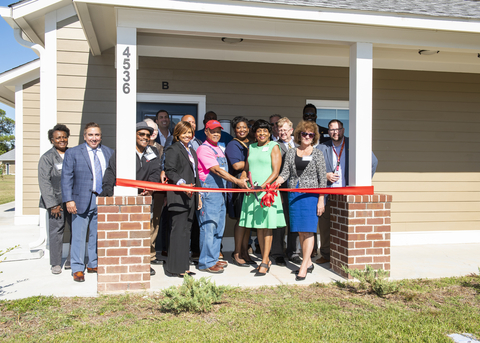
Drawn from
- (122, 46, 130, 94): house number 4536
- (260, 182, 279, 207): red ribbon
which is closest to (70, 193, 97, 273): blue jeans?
(122, 46, 130, 94): house number 4536

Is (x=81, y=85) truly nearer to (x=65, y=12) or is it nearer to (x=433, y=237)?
(x=65, y=12)

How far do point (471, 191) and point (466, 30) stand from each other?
3.66 meters

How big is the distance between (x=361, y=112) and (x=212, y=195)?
80.4 inches

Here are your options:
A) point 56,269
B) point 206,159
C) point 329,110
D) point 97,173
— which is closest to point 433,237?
point 329,110

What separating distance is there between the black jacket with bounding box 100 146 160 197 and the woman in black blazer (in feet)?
1.22

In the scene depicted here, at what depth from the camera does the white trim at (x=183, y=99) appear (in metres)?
6.02

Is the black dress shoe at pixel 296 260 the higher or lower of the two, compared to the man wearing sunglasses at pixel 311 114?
lower

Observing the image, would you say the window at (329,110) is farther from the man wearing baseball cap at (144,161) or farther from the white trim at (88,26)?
the white trim at (88,26)

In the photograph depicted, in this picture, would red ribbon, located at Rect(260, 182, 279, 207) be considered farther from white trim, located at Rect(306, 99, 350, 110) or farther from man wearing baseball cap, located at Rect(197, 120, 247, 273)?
white trim, located at Rect(306, 99, 350, 110)

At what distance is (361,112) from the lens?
4668mm

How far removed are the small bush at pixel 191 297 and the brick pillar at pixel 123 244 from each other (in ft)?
2.02

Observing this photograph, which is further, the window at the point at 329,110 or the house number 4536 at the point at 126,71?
the window at the point at 329,110

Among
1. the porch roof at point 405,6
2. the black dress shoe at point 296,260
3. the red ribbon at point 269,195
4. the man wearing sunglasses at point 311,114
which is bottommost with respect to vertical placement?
the black dress shoe at point 296,260

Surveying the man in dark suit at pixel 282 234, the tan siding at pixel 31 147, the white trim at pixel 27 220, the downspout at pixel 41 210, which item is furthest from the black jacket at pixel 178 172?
the white trim at pixel 27 220
